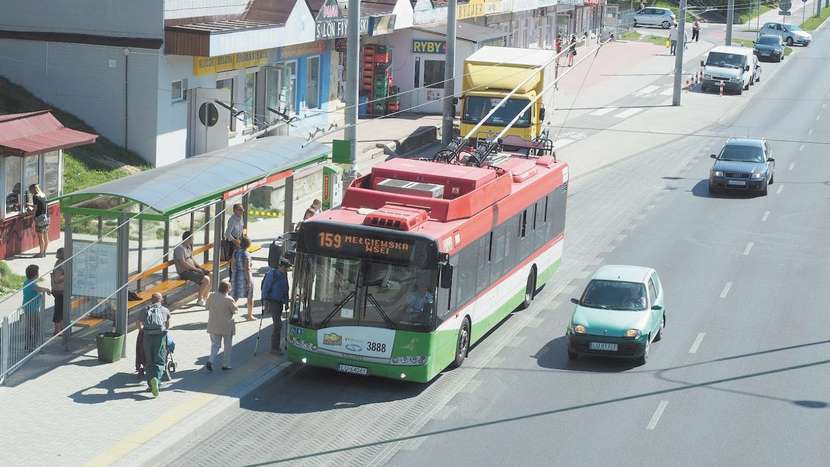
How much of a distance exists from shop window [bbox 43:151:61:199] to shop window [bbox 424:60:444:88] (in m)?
27.7

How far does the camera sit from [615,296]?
23250mm

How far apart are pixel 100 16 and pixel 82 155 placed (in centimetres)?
440

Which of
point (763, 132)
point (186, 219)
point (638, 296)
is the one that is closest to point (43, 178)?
point (186, 219)

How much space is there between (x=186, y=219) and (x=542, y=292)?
28.6 ft

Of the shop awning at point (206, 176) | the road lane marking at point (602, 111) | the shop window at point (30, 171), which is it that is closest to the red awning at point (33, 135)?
the shop window at point (30, 171)

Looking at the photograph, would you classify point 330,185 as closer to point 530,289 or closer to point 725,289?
point 530,289

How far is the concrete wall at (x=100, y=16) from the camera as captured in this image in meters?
35.1

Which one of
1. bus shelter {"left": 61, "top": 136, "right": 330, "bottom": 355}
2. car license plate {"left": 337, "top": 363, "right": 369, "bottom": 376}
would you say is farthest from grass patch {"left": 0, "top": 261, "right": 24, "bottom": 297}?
car license plate {"left": 337, "top": 363, "right": 369, "bottom": 376}

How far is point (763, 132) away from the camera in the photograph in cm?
5412

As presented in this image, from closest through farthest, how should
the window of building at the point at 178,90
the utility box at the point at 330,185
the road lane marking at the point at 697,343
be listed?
1. the road lane marking at the point at 697,343
2. the utility box at the point at 330,185
3. the window of building at the point at 178,90

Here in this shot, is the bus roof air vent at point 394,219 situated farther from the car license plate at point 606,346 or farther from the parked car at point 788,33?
the parked car at point 788,33

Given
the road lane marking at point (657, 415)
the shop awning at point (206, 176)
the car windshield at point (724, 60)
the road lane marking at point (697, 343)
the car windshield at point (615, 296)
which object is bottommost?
the road lane marking at point (657, 415)

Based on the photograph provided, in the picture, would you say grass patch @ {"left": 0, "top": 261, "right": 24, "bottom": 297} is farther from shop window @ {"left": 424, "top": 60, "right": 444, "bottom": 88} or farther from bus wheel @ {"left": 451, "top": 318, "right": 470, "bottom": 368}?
shop window @ {"left": 424, "top": 60, "right": 444, "bottom": 88}

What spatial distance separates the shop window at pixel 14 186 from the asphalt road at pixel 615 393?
8.85m
